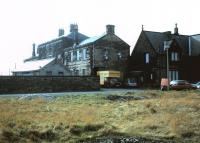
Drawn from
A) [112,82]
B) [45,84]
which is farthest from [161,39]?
[45,84]

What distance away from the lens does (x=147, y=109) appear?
958 inches

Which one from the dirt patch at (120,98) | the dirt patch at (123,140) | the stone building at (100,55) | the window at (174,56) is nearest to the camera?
the dirt patch at (123,140)

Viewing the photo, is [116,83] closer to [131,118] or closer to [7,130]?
[131,118]

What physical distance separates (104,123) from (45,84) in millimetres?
26590

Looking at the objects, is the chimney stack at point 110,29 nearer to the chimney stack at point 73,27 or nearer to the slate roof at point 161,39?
the slate roof at point 161,39

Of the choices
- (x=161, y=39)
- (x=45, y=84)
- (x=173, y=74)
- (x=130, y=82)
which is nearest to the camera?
(x=45, y=84)

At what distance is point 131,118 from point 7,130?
25.6 feet

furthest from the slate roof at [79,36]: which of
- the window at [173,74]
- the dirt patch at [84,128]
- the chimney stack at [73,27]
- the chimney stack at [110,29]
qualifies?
the dirt patch at [84,128]

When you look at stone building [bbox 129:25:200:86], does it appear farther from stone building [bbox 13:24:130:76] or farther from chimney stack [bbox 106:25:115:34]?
chimney stack [bbox 106:25:115:34]

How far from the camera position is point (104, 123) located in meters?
19.9

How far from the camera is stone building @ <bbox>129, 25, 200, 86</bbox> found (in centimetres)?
6134

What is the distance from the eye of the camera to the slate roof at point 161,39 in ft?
207

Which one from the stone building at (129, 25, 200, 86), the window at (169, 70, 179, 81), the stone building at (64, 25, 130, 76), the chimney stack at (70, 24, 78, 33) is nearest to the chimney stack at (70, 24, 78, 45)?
the chimney stack at (70, 24, 78, 33)

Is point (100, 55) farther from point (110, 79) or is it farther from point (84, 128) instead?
point (84, 128)
